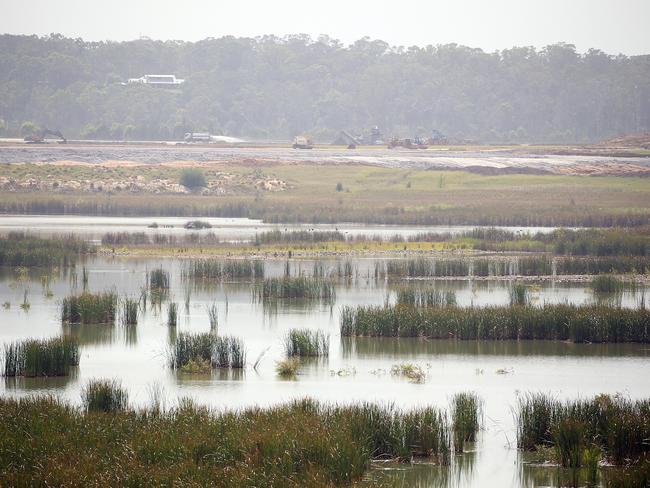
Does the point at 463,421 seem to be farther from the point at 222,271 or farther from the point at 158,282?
the point at 222,271

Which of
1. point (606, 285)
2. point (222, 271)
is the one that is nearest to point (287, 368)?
point (606, 285)

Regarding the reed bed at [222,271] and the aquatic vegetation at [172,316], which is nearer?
the aquatic vegetation at [172,316]

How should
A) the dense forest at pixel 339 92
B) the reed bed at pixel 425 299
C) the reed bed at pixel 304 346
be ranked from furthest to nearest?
1. the dense forest at pixel 339 92
2. the reed bed at pixel 425 299
3. the reed bed at pixel 304 346

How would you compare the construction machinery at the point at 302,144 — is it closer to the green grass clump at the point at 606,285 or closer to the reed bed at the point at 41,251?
the reed bed at the point at 41,251

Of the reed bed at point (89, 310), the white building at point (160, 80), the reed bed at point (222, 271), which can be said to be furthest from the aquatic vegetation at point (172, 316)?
the white building at point (160, 80)

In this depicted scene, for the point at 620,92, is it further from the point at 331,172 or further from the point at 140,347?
the point at 140,347

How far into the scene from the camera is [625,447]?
699 inches

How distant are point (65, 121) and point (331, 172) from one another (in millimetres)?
76322

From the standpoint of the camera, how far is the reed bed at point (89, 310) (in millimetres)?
30625

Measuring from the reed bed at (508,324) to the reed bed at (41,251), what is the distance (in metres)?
17.6

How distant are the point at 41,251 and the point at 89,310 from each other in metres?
13.7

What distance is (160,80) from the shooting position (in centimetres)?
16862

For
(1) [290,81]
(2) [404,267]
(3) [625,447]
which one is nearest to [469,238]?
(2) [404,267]

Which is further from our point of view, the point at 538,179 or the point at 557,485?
the point at 538,179
